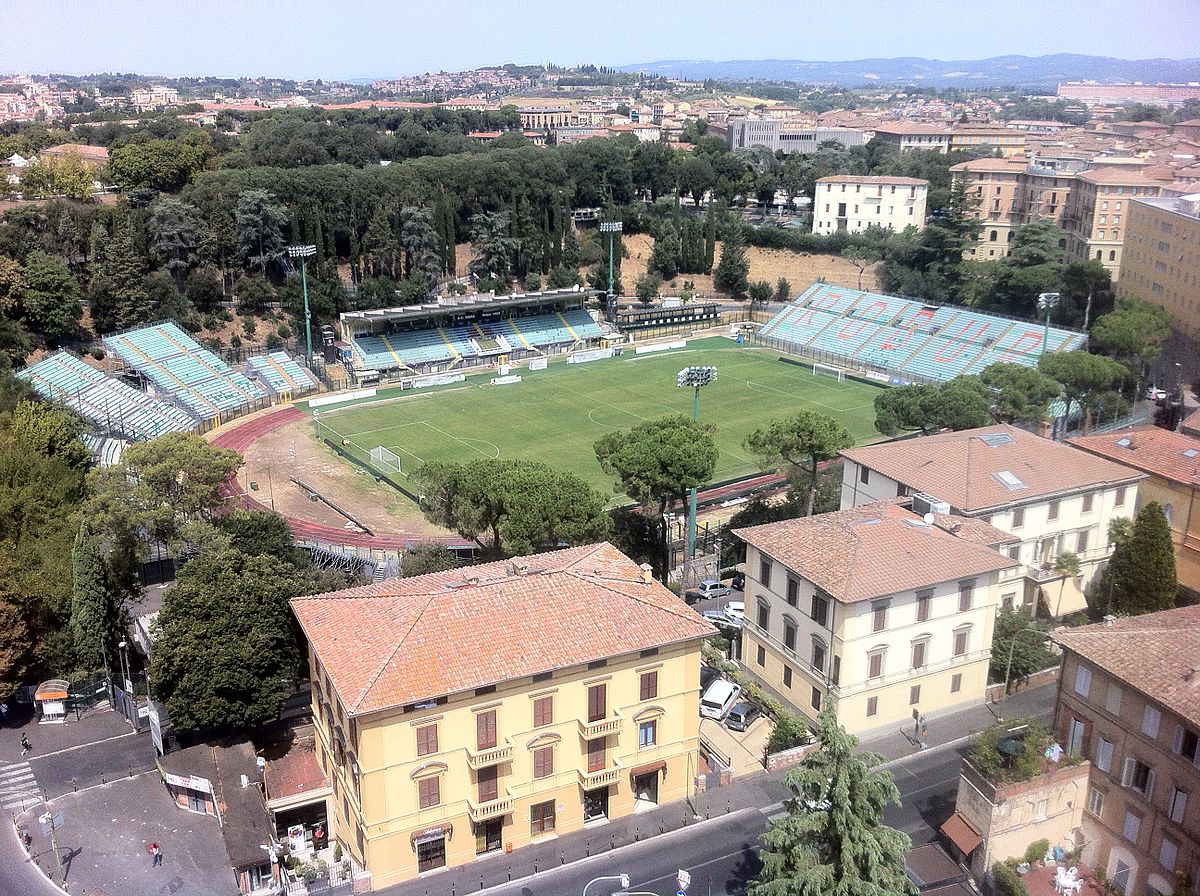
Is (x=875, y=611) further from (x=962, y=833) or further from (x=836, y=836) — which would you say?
(x=836, y=836)

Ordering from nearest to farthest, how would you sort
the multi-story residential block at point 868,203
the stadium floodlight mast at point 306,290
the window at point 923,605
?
1. the window at point 923,605
2. the stadium floodlight mast at point 306,290
3. the multi-story residential block at point 868,203

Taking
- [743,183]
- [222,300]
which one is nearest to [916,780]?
[222,300]

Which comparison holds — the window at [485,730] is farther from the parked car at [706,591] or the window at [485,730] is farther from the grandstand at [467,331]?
the grandstand at [467,331]

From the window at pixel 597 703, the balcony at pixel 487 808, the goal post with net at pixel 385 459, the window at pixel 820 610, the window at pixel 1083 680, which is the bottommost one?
the goal post with net at pixel 385 459

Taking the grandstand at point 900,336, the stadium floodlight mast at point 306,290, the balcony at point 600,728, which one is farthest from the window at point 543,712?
the stadium floodlight mast at point 306,290

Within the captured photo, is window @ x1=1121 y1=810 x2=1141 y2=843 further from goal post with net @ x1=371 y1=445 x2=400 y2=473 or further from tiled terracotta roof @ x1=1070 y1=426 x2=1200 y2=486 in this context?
goal post with net @ x1=371 y1=445 x2=400 y2=473
